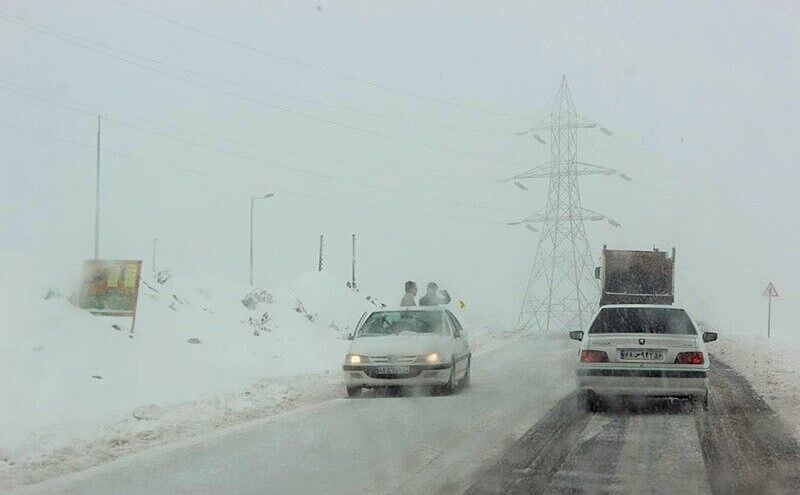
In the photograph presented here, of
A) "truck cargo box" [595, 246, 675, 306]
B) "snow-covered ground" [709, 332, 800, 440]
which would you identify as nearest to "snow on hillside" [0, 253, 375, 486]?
"snow-covered ground" [709, 332, 800, 440]

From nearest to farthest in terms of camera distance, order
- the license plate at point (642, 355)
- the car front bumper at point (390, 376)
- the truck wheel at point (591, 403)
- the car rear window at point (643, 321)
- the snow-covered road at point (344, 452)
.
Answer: the snow-covered road at point (344, 452)
the license plate at point (642, 355)
the truck wheel at point (591, 403)
the car rear window at point (643, 321)
the car front bumper at point (390, 376)

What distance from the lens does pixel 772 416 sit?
11.9 metres

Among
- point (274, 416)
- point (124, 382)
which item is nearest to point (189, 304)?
point (124, 382)

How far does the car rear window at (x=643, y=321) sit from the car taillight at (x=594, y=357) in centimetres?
63

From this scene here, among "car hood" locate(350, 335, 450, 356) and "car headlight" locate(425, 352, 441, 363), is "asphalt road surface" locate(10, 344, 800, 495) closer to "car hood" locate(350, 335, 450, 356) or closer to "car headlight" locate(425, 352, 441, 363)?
"car headlight" locate(425, 352, 441, 363)

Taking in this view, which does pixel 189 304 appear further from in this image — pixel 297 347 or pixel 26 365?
pixel 26 365

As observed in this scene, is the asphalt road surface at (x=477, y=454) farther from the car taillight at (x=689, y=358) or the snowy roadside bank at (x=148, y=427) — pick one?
the car taillight at (x=689, y=358)

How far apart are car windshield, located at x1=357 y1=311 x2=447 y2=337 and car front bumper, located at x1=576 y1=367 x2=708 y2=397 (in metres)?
3.86

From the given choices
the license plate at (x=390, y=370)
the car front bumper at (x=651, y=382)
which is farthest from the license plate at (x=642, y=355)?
the license plate at (x=390, y=370)

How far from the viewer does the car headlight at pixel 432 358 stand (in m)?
14.6

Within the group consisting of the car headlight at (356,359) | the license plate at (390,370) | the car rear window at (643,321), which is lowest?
the license plate at (390,370)

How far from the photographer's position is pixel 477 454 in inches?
362

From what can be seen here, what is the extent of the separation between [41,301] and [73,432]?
7577 millimetres

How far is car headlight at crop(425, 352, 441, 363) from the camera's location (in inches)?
574
